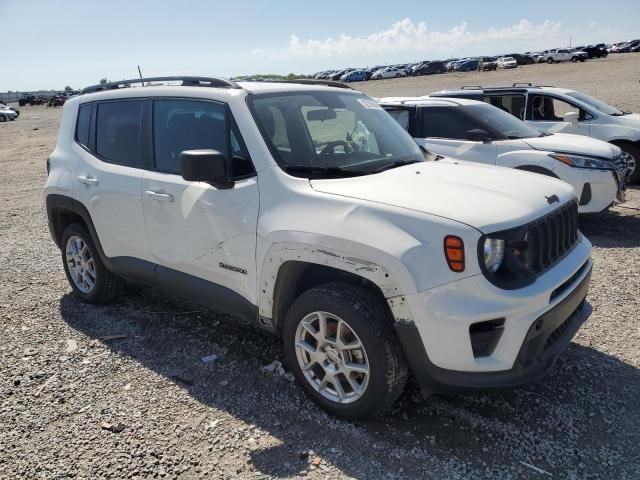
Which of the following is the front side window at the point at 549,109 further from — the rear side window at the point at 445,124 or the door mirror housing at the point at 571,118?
the rear side window at the point at 445,124

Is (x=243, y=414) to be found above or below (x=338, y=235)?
below

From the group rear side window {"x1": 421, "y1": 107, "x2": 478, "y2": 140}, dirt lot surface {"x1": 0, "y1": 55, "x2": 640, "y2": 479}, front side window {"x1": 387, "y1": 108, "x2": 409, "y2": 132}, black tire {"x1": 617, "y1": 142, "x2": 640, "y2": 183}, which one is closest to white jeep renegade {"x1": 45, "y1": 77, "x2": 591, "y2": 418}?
dirt lot surface {"x1": 0, "y1": 55, "x2": 640, "y2": 479}

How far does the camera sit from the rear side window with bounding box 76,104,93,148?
468cm

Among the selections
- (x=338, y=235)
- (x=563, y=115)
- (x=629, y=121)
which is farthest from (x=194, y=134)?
(x=629, y=121)

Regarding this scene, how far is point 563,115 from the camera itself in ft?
29.9

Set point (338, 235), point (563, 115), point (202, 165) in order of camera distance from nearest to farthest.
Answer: point (338, 235), point (202, 165), point (563, 115)

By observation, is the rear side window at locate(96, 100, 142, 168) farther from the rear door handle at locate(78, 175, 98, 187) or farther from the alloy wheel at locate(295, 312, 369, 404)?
the alloy wheel at locate(295, 312, 369, 404)

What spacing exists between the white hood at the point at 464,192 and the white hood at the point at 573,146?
373cm

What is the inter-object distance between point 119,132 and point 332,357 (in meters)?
2.63

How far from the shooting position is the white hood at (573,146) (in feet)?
22.3

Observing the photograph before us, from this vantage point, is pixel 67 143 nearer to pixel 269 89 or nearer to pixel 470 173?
pixel 269 89

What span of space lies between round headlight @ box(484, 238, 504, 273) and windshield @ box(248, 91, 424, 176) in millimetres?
992

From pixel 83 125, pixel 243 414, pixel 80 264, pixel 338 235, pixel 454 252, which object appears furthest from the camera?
pixel 80 264

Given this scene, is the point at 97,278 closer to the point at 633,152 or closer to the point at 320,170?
the point at 320,170
